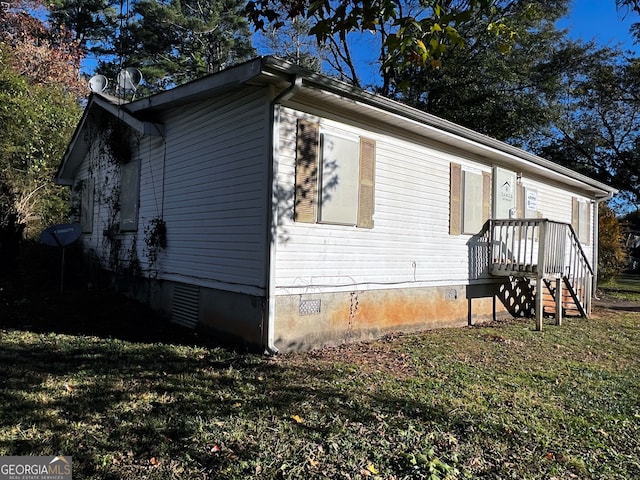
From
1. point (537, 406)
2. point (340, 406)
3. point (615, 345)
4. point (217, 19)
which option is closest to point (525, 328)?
point (615, 345)

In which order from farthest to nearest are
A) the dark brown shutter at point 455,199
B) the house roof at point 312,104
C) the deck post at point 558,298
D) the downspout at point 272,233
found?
the deck post at point 558,298
the dark brown shutter at point 455,199
the downspout at point 272,233
the house roof at point 312,104

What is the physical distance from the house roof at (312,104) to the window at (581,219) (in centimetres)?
228

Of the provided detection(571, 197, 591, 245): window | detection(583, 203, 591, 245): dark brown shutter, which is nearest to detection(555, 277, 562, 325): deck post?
detection(571, 197, 591, 245): window

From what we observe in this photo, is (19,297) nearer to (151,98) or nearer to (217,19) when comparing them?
(151,98)

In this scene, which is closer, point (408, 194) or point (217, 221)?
point (217, 221)

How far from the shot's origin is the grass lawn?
117 inches

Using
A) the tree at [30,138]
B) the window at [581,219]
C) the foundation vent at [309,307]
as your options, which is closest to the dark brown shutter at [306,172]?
the foundation vent at [309,307]

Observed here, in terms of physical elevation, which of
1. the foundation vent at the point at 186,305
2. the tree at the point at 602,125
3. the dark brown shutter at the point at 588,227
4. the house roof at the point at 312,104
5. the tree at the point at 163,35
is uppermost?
the tree at the point at 163,35

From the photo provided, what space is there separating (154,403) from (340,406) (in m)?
1.53

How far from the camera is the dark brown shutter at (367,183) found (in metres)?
6.63

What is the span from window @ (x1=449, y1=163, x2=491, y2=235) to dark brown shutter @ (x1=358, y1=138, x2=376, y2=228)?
2.14 meters

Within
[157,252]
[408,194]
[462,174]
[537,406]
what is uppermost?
[462,174]

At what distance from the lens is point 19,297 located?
27.8 feet

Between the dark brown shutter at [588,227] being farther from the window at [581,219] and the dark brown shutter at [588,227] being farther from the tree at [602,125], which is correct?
the tree at [602,125]
